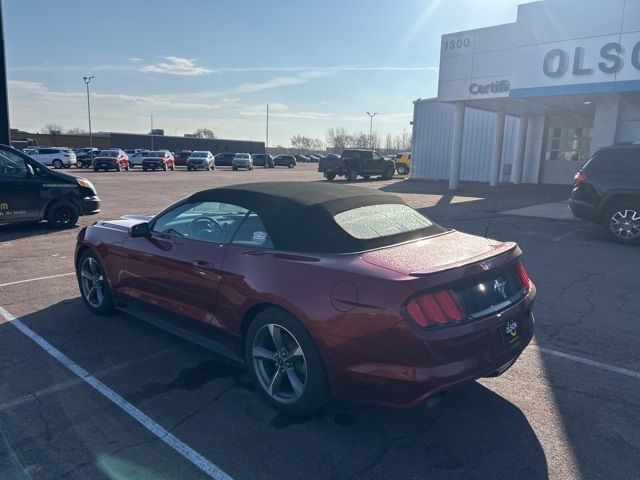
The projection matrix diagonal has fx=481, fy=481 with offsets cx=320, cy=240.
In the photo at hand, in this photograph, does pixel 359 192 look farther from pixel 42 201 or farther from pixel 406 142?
pixel 406 142

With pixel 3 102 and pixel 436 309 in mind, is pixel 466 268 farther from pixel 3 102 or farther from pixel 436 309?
pixel 3 102

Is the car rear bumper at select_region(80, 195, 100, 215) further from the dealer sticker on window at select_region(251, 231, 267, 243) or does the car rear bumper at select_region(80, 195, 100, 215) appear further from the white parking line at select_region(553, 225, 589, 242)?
the white parking line at select_region(553, 225, 589, 242)

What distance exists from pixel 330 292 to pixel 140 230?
230 cm

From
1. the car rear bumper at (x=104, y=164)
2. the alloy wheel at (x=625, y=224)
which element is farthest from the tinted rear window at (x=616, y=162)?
the car rear bumper at (x=104, y=164)

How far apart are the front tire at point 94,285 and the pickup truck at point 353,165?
24953mm

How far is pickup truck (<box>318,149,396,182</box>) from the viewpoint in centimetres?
2966

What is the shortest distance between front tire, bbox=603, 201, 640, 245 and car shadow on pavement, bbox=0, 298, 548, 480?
749cm

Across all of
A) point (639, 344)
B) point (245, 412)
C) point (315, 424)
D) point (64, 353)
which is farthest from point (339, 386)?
point (639, 344)

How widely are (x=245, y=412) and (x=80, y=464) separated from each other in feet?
3.37

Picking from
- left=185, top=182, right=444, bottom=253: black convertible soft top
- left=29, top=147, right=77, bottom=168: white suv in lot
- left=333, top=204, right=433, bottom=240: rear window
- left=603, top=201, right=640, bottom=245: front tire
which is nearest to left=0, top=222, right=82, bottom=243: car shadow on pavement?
left=185, top=182, right=444, bottom=253: black convertible soft top

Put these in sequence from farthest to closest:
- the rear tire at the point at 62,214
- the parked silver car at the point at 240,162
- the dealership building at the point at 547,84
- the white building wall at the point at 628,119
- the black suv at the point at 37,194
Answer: the parked silver car at the point at 240,162, the white building wall at the point at 628,119, the dealership building at the point at 547,84, the rear tire at the point at 62,214, the black suv at the point at 37,194

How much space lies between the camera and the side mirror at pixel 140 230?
4.43 meters

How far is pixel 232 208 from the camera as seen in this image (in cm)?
393

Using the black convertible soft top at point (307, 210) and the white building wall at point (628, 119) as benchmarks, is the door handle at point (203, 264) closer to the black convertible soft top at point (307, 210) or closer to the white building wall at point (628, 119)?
the black convertible soft top at point (307, 210)
